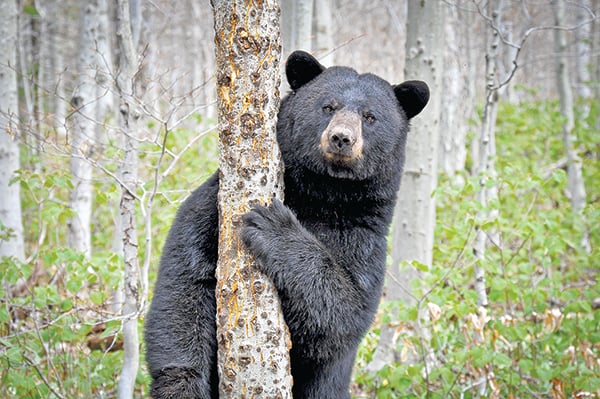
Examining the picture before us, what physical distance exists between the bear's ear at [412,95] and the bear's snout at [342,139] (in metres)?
0.57

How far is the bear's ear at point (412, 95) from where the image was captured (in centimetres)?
365

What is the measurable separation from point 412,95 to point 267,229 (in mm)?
1504

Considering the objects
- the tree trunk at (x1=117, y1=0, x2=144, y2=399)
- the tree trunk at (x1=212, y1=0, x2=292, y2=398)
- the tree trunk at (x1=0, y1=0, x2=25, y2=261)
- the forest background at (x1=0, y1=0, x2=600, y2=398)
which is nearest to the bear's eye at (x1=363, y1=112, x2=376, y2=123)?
the tree trunk at (x1=212, y1=0, x2=292, y2=398)

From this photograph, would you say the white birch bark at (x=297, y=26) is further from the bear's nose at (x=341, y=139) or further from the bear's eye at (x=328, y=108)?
the bear's nose at (x=341, y=139)

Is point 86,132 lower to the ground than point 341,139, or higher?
higher

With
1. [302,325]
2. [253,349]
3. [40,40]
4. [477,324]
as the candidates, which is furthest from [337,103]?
[40,40]

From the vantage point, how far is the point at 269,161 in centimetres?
271

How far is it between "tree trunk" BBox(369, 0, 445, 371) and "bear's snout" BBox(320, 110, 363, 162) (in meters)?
2.45

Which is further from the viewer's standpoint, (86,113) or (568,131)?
(568,131)

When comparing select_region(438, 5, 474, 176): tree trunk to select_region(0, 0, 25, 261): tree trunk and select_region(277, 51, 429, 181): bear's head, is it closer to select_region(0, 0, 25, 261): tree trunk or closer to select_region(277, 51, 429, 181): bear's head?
select_region(0, 0, 25, 261): tree trunk

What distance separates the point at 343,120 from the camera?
3.25m

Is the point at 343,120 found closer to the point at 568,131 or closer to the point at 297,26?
the point at 297,26

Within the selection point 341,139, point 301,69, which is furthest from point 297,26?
point 341,139

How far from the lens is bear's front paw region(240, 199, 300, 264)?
270 centimetres
